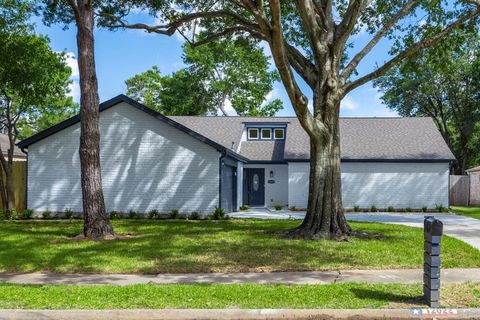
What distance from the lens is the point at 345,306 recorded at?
21.0 ft

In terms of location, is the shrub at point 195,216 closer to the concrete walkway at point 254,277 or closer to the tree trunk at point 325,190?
the tree trunk at point 325,190

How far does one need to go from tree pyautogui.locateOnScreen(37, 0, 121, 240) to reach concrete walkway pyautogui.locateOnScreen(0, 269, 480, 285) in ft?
13.2

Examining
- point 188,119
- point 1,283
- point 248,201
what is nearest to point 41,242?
point 1,283

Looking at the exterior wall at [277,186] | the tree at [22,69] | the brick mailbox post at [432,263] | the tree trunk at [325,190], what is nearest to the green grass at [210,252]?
the tree trunk at [325,190]

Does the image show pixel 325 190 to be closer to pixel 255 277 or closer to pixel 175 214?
pixel 255 277

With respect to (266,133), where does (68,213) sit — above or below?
below

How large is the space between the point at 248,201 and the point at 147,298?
836 inches

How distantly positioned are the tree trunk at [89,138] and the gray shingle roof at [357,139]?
13.8 m

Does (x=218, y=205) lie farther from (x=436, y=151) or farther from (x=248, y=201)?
(x=436, y=151)

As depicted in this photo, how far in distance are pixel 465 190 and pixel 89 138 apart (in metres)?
25.4

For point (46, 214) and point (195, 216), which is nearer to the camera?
point (195, 216)

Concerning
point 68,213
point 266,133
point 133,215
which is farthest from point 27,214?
point 266,133

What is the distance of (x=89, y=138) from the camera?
13.2 meters

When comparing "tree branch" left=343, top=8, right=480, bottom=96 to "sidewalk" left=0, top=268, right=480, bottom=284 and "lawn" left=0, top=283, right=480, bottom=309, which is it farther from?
"lawn" left=0, top=283, right=480, bottom=309
